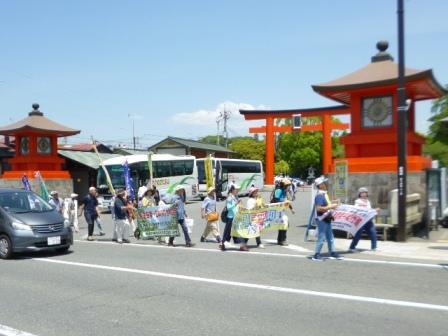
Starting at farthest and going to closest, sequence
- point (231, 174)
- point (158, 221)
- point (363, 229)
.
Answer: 1. point (231, 174)
2. point (158, 221)
3. point (363, 229)

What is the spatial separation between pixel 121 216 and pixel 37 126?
16014 mm

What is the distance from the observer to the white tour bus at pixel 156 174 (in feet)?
102

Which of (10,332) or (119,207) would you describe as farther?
(119,207)

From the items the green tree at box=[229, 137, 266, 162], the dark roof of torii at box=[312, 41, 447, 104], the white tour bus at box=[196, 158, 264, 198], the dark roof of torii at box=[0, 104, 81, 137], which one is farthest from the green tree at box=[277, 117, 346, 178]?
the dark roof of torii at box=[312, 41, 447, 104]

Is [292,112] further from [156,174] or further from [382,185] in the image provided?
[382,185]

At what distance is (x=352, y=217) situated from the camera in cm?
1270

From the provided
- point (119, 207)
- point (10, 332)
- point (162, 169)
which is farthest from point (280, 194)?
point (162, 169)

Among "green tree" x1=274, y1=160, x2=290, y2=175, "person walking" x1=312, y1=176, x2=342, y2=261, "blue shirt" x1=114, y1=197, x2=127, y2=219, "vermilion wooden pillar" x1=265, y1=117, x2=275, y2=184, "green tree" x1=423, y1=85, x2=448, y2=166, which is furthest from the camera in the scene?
"green tree" x1=274, y1=160, x2=290, y2=175

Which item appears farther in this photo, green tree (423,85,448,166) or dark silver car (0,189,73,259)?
green tree (423,85,448,166)

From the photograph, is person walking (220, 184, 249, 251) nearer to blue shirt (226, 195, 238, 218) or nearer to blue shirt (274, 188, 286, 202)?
blue shirt (226, 195, 238, 218)

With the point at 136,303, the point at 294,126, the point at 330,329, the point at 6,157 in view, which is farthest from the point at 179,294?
the point at 294,126

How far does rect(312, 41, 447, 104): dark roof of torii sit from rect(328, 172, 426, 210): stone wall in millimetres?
3030

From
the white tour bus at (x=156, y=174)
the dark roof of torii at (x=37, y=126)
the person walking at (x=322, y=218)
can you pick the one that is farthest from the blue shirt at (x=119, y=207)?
the dark roof of torii at (x=37, y=126)

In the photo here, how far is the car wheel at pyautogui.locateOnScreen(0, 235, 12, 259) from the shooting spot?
12.0 m
